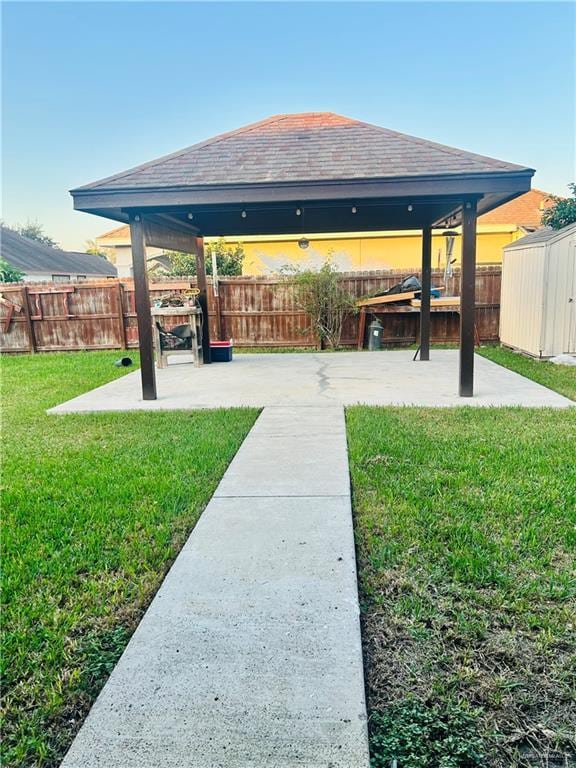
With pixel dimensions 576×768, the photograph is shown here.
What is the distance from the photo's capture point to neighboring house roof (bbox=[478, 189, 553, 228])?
17641 mm

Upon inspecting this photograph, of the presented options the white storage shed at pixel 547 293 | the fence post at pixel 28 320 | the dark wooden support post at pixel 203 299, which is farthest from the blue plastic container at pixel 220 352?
the white storage shed at pixel 547 293

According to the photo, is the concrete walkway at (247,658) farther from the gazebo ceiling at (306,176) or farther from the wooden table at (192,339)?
the wooden table at (192,339)

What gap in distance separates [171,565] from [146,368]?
14.0 ft

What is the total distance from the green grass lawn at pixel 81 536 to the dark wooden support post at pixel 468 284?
2741 millimetres

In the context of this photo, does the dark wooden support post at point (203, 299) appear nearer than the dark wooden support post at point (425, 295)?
No

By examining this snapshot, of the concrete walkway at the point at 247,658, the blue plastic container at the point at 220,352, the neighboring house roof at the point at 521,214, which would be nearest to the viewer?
the concrete walkway at the point at 247,658

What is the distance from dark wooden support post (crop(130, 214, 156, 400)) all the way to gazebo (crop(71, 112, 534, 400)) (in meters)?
0.01

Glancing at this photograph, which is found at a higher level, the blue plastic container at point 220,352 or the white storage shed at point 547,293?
the white storage shed at point 547,293

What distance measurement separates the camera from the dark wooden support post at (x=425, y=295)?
965cm

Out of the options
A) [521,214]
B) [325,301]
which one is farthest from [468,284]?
[521,214]

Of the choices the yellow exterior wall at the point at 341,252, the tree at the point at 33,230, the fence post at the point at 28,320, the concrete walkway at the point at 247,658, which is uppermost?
the tree at the point at 33,230

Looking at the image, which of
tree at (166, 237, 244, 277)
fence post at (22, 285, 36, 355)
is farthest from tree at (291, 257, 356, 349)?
fence post at (22, 285, 36, 355)

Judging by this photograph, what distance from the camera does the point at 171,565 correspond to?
269cm

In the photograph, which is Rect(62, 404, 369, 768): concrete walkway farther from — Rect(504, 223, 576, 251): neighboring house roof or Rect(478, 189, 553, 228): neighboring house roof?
Rect(478, 189, 553, 228): neighboring house roof
